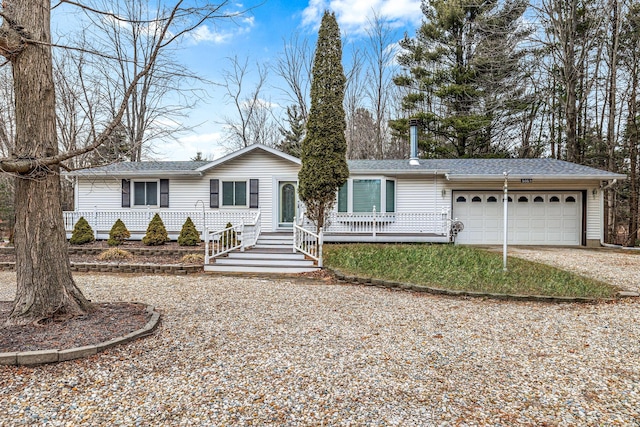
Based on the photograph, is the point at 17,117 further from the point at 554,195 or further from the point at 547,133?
the point at 547,133

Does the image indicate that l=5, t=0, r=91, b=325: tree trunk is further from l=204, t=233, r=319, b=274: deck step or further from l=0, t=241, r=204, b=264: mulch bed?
l=0, t=241, r=204, b=264: mulch bed

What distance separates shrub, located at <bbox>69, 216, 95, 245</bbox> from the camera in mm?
11445

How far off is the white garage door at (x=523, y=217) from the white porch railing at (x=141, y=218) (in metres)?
7.97

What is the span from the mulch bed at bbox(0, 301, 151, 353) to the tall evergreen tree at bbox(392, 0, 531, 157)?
1879 cm

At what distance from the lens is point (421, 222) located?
12.2 meters

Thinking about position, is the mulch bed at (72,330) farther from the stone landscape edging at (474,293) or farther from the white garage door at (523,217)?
the white garage door at (523,217)

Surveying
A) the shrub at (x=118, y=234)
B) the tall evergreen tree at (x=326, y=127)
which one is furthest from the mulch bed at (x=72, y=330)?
the shrub at (x=118, y=234)

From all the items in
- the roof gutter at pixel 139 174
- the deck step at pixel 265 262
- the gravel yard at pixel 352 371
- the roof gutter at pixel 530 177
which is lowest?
the gravel yard at pixel 352 371

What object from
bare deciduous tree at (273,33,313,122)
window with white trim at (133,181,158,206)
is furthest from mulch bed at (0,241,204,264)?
bare deciduous tree at (273,33,313,122)

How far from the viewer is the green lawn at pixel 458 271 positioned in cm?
629

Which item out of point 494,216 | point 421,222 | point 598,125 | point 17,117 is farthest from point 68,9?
point 598,125

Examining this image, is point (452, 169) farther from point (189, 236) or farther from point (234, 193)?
point (189, 236)

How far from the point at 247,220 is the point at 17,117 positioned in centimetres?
838

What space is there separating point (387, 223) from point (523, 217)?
5173 mm
